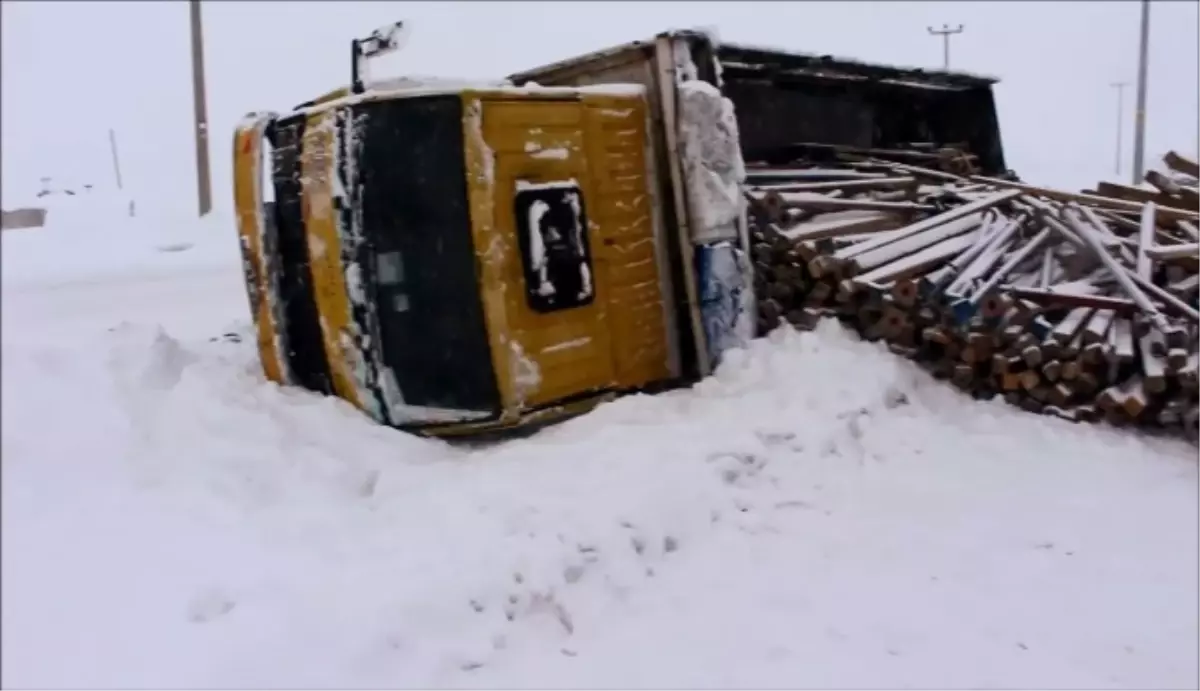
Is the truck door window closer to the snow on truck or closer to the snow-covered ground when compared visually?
the snow on truck

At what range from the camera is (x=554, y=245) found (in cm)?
568

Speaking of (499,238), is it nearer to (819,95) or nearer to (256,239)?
(256,239)

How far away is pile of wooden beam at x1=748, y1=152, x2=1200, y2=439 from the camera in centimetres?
537

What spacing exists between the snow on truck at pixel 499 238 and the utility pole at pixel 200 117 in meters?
14.5

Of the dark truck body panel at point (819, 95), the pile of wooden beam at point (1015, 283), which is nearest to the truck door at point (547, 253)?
the dark truck body panel at point (819, 95)

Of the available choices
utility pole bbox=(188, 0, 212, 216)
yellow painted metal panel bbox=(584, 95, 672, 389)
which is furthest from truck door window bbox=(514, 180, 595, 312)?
utility pole bbox=(188, 0, 212, 216)

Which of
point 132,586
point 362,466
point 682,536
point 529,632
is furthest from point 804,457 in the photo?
point 132,586

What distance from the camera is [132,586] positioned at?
3512 millimetres

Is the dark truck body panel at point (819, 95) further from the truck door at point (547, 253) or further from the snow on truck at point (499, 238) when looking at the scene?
the truck door at point (547, 253)

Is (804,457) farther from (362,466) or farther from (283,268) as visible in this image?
(283,268)

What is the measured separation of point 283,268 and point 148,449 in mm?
2093

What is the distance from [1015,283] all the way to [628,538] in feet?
12.1

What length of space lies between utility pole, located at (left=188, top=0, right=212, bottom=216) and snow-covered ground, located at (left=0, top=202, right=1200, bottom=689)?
50.1 ft

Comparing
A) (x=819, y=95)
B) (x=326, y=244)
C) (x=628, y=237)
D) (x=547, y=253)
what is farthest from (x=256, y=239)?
(x=819, y=95)
